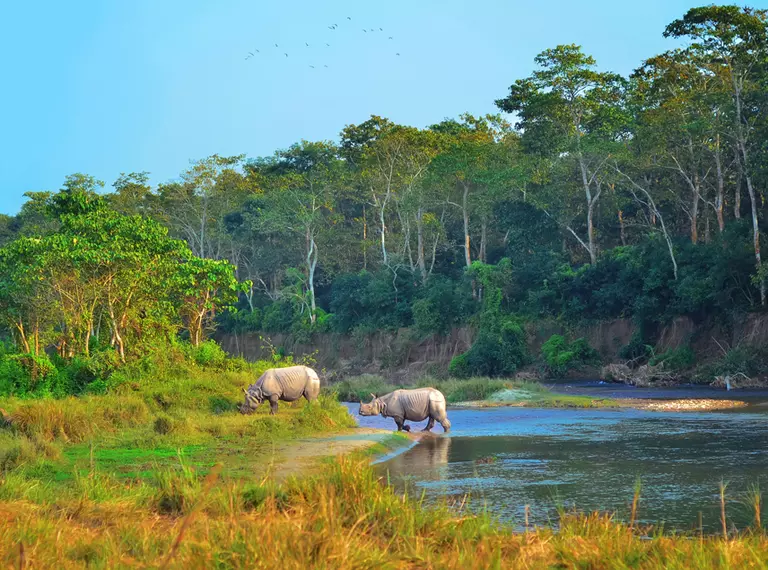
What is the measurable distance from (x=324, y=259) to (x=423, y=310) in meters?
11.7

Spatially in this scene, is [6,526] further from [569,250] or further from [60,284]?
[569,250]

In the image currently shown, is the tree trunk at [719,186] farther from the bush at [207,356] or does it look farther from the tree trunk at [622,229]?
the bush at [207,356]

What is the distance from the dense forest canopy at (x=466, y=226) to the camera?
27234mm

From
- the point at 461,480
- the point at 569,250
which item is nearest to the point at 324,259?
the point at 569,250

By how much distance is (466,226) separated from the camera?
53281 millimetres

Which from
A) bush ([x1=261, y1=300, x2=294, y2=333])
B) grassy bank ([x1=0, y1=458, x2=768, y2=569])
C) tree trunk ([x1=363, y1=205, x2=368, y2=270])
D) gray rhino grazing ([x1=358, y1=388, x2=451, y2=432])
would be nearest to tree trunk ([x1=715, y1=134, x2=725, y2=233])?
gray rhino grazing ([x1=358, y1=388, x2=451, y2=432])

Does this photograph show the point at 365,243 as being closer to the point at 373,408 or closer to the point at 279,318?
the point at 279,318

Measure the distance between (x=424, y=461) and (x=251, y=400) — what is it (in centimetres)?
692

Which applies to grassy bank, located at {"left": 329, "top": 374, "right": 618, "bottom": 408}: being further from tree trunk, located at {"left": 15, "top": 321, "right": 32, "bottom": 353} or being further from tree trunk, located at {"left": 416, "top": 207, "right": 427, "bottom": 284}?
tree trunk, located at {"left": 416, "top": 207, "right": 427, "bottom": 284}

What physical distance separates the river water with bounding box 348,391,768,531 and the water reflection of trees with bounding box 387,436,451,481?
0.02 metres

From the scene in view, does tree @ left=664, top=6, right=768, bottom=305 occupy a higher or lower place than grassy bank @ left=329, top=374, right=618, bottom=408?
higher

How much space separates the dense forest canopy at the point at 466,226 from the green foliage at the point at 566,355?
1.86m

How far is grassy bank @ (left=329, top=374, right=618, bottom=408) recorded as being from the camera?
2989 centimetres

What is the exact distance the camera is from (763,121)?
36.7m
